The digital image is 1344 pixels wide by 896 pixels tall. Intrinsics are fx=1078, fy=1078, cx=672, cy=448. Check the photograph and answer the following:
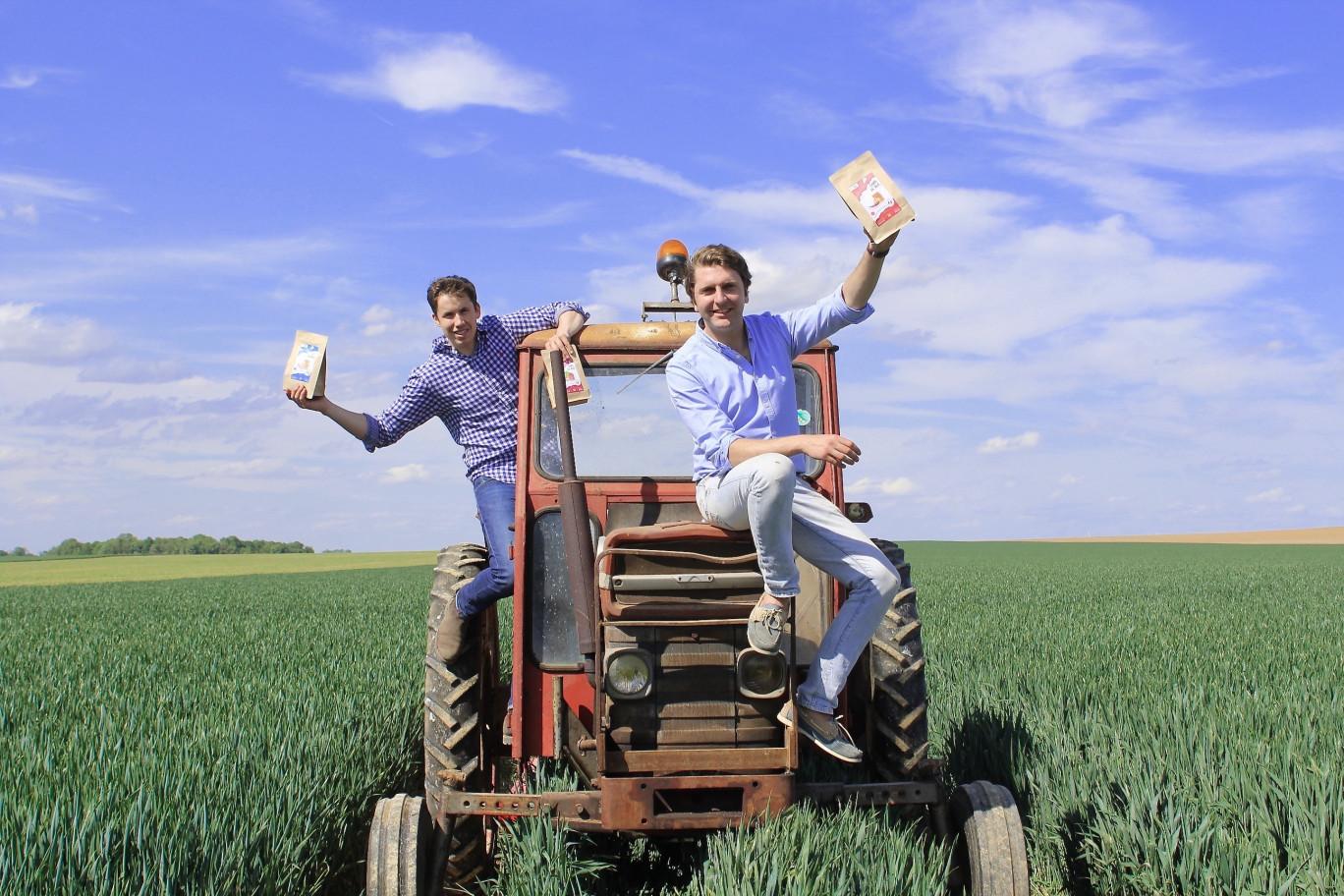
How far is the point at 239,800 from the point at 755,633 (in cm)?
232

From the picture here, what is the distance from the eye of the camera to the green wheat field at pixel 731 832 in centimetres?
367

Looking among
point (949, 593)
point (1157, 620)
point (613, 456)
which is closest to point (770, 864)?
point (613, 456)

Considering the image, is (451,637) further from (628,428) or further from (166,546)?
(166,546)

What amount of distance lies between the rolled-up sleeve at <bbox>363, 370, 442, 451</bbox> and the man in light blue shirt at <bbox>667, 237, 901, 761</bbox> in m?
1.91

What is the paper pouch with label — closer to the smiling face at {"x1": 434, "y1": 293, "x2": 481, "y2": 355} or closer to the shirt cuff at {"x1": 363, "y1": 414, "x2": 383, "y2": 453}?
the smiling face at {"x1": 434, "y1": 293, "x2": 481, "y2": 355}

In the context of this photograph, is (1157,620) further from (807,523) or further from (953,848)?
(807,523)

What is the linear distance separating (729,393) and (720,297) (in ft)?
1.10

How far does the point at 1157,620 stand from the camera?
13.2m

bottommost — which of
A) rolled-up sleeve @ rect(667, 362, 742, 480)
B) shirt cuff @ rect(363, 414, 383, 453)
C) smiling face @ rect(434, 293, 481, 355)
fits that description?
rolled-up sleeve @ rect(667, 362, 742, 480)

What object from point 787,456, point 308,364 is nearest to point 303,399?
point 308,364

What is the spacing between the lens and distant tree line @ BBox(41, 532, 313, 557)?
204 feet

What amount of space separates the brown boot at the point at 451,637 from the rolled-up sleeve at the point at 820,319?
1937 mm

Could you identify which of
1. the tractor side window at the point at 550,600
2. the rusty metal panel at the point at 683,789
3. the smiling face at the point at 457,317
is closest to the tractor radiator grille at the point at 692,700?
the rusty metal panel at the point at 683,789

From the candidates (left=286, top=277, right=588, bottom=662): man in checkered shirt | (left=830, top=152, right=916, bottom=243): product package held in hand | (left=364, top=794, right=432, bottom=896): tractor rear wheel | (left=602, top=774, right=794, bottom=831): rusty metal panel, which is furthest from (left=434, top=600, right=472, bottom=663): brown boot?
(left=830, top=152, right=916, bottom=243): product package held in hand
